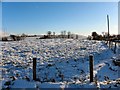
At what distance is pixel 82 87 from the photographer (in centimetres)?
950

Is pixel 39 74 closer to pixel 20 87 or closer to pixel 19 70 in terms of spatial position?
pixel 19 70

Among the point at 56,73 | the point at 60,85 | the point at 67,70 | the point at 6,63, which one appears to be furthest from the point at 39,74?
the point at 60,85

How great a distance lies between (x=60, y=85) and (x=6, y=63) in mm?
8278

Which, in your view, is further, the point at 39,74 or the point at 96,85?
the point at 39,74

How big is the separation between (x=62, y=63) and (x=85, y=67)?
6.50ft

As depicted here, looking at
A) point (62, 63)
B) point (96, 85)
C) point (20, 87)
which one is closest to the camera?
point (20, 87)

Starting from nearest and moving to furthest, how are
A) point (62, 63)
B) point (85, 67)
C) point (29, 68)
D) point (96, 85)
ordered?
point (96, 85) → point (29, 68) → point (85, 67) → point (62, 63)

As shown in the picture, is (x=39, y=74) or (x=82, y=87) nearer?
(x=82, y=87)

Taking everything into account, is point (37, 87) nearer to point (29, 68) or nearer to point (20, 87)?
point (20, 87)

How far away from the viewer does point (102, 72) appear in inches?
618

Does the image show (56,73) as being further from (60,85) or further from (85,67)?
(60,85)

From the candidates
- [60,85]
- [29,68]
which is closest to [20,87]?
[60,85]

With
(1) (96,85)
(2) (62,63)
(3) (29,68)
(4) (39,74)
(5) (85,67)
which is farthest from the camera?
(2) (62,63)

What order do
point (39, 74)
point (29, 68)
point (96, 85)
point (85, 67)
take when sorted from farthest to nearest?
point (85, 67), point (29, 68), point (39, 74), point (96, 85)
